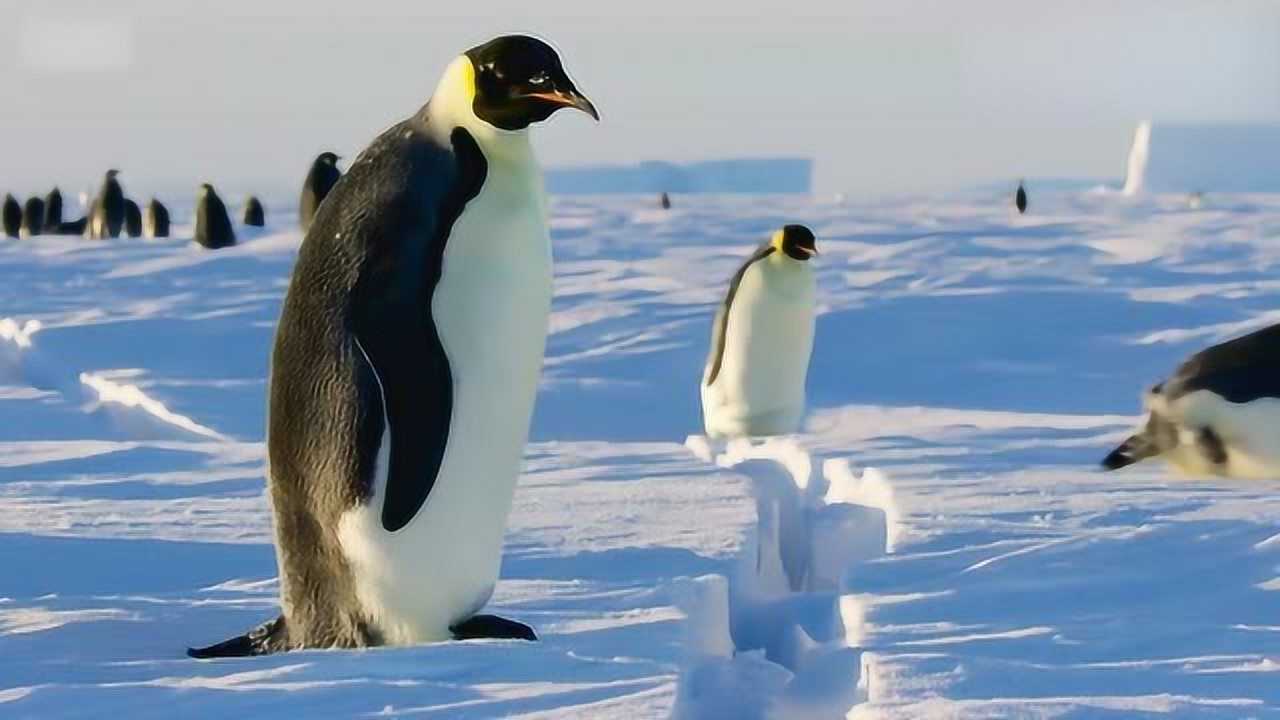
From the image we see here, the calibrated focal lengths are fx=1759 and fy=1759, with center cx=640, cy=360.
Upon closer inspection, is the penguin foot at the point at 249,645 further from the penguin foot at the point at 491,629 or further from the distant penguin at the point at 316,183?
the distant penguin at the point at 316,183

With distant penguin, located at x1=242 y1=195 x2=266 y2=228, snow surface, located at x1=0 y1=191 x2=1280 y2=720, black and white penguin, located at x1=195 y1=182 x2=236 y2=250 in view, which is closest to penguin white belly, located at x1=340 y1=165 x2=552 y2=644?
snow surface, located at x1=0 y1=191 x2=1280 y2=720

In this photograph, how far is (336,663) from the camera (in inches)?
104

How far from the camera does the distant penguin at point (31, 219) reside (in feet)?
74.8

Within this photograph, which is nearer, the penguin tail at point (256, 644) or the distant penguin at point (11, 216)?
the penguin tail at point (256, 644)

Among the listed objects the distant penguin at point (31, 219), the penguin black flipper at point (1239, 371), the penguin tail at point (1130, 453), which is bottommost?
the penguin tail at point (1130, 453)

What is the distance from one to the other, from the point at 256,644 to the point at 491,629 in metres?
0.39

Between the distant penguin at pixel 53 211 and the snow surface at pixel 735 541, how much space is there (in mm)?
13047

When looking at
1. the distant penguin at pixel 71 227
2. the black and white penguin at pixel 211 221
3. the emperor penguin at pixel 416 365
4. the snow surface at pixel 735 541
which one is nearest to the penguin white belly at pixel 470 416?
the emperor penguin at pixel 416 365

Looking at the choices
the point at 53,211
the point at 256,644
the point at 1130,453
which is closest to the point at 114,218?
the point at 53,211

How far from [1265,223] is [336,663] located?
18464 millimetres

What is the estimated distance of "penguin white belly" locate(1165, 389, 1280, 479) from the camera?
4531mm

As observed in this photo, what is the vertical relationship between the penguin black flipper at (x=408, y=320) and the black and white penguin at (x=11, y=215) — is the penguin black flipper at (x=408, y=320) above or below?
below

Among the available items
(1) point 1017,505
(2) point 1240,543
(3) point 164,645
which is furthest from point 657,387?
(3) point 164,645

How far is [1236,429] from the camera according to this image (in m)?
4.58
